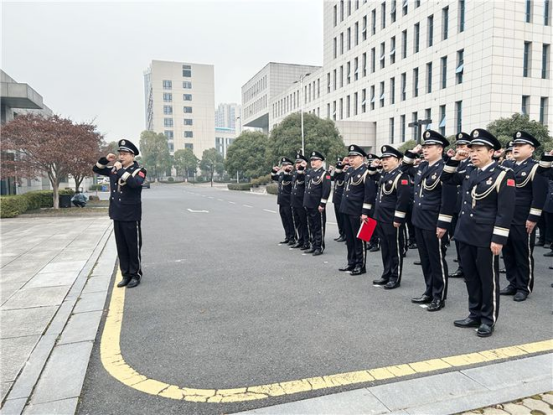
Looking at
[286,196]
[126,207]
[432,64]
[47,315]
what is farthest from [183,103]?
[47,315]

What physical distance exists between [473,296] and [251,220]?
1107 centimetres

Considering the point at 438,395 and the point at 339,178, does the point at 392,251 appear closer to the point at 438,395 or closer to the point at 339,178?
the point at 438,395

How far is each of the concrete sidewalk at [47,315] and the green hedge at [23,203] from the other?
6749 mm

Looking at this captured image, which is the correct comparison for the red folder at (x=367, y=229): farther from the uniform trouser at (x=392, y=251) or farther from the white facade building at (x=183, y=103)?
the white facade building at (x=183, y=103)

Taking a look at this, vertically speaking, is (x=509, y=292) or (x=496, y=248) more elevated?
(x=496, y=248)

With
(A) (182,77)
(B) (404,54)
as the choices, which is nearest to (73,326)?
(B) (404,54)

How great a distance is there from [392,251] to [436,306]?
121 centimetres

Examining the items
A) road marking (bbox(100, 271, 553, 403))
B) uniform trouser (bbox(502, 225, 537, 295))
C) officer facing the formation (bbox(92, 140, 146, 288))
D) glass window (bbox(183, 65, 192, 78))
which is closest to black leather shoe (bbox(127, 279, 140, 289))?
Result: officer facing the formation (bbox(92, 140, 146, 288))

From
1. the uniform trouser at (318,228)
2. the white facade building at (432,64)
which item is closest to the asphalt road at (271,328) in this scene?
the uniform trouser at (318,228)

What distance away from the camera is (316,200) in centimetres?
819

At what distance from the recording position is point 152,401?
9.11 ft

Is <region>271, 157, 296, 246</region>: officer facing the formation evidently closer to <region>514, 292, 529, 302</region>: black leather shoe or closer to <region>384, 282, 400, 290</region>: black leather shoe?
<region>384, 282, 400, 290</region>: black leather shoe

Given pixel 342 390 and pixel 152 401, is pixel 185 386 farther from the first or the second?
pixel 342 390

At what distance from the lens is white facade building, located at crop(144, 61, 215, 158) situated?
107m
